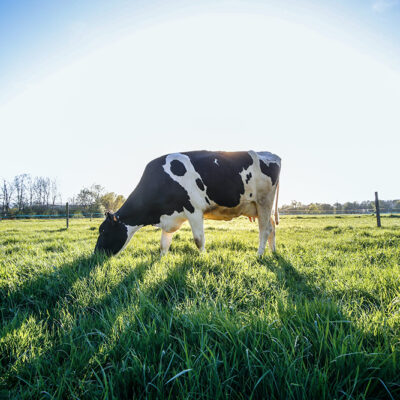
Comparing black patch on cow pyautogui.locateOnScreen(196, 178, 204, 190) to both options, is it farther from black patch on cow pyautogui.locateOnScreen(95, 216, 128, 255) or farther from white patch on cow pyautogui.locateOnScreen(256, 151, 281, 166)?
black patch on cow pyautogui.locateOnScreen(95, 216, 128, 255)

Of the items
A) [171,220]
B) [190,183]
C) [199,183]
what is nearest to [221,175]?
[199,183]

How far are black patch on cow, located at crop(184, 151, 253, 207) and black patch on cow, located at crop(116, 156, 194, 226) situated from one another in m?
0.61

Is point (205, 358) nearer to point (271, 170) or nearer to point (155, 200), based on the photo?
point (155, 200)

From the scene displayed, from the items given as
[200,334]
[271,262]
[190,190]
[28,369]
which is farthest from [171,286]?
[190,190]

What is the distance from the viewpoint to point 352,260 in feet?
13.0

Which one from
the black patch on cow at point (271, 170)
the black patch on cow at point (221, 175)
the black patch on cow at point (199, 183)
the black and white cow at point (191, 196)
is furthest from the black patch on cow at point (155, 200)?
the black patch on cow at point (271, 170)

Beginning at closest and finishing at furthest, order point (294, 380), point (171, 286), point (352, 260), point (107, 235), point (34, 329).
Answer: point (294, 380)
point (34, 329)
point (171, 286)
point (352, 260)
point (107, 235)

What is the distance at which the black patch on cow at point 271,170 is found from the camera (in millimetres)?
5578

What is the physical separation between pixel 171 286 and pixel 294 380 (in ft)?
5.85

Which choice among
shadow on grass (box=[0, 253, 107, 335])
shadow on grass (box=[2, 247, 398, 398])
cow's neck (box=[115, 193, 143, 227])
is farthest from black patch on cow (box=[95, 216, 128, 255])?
shadow on grass (box=[2, 247, 398, 398])

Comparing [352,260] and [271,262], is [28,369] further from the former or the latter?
[352,260]

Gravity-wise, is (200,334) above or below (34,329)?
above

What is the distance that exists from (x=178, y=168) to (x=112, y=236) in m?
2.03

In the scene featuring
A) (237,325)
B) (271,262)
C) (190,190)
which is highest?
(190,190)
